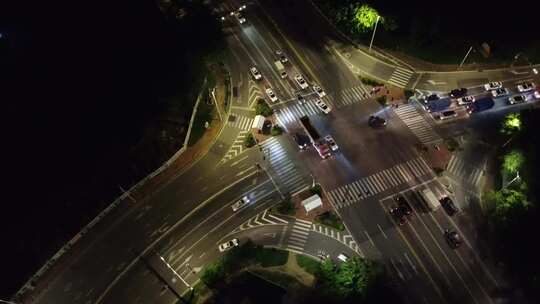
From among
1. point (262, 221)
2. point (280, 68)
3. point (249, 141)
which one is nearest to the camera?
point (262, 221)

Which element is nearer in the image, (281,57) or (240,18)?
(281,57)

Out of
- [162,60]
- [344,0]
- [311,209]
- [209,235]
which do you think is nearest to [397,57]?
[344,0]

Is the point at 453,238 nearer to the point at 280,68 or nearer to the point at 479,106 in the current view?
the point at 479,106

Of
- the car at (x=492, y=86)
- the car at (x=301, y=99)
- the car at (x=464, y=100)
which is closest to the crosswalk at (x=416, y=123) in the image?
the car at (x=464, y=100)

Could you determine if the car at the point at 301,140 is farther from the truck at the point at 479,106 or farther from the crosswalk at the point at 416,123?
the truck at the point at 479,106

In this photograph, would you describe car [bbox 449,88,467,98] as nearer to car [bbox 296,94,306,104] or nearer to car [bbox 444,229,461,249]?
car [bbox 444,229,461,249]

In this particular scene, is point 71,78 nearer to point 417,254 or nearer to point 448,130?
point 417,254

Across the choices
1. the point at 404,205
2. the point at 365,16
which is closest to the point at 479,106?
the point at 404,205
